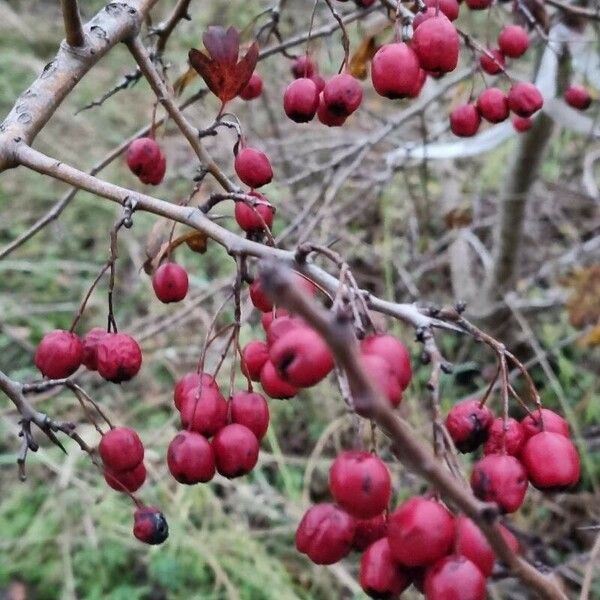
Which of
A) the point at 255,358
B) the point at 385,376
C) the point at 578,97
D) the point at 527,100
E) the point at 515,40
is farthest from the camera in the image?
the point at 578,97

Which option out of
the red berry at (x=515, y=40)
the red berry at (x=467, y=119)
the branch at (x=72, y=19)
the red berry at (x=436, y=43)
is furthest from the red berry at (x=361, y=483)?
the red berry at (x=515, y=40)

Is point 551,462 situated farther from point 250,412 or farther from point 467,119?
point 467,119

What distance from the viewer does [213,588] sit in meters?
2.01

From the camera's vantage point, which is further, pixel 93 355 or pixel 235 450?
pixel 93 355

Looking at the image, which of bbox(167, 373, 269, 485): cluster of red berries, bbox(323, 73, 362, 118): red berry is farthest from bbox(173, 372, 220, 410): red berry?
bbox(323, 73, 362, 118): red berry

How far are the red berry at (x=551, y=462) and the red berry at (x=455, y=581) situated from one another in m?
0.13

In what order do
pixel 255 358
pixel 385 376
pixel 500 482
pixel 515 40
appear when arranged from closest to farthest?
pixel 385 376 < pixel 500 482 < pixel 255 358 < pixel 515 40

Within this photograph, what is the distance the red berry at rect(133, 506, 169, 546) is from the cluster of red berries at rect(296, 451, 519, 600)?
266 millimetres

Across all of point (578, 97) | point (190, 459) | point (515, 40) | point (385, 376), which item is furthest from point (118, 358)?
point (578, 97)

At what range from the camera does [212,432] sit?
73 centimetres

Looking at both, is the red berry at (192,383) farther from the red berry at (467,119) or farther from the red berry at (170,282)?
the red berry at (467,119)

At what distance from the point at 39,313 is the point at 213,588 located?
1.36 metres

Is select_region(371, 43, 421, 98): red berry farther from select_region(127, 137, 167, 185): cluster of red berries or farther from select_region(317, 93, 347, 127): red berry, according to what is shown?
select_region(127, 137, 167, 185): cluster of red berries

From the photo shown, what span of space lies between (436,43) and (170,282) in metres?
0.37
